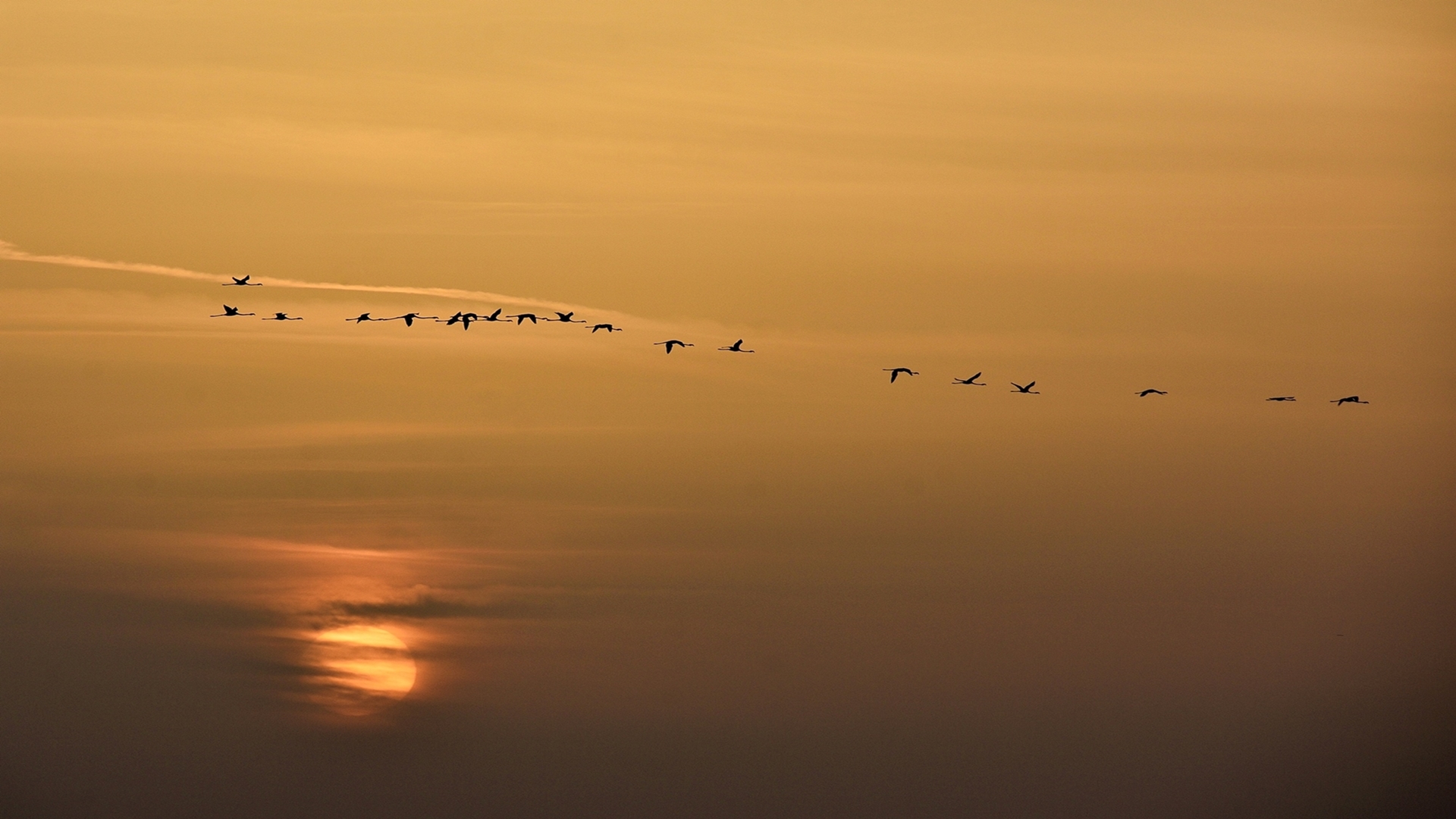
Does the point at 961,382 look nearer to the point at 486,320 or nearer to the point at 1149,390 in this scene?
the point at 1149,390

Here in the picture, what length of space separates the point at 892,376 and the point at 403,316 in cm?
3102

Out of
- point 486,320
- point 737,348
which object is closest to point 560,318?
point 486,320

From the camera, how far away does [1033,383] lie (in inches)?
3711

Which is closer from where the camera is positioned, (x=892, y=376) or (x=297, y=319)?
(x=297, y=319)

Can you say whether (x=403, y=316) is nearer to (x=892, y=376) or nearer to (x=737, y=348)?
(x=737, y=348)

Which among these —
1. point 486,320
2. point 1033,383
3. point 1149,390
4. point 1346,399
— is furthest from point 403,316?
point 1346,399

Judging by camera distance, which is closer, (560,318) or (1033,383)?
(560,318)

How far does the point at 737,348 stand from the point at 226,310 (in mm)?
32075

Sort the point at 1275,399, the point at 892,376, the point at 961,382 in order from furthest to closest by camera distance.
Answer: the point at 892,376
the point at 961,382
the point at 1275,399

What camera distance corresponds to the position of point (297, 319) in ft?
277

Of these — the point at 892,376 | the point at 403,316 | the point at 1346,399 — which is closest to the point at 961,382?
the point at 892,376

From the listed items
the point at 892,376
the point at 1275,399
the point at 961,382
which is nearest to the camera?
the point at 1275,399

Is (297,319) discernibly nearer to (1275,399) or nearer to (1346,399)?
(1275,399)

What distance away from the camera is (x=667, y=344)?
8600 cm
